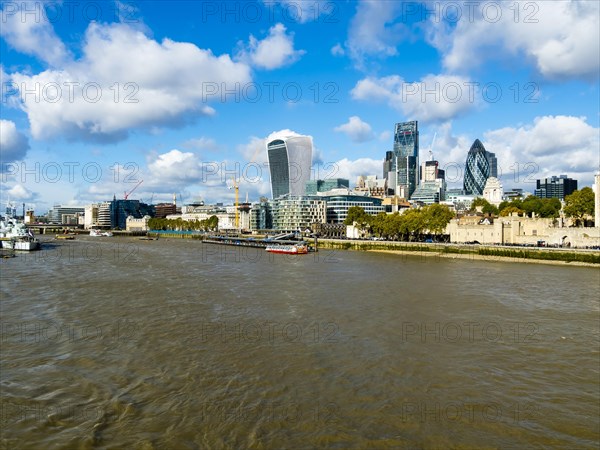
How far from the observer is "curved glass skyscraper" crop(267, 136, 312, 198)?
188 metres

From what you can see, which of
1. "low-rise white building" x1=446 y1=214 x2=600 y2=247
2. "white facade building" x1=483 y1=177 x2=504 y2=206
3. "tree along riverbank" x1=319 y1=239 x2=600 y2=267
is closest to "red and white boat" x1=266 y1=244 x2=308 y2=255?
"tree along riverbank" x1=319 y1=239 x2=600 y2=267

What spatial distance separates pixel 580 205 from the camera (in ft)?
256

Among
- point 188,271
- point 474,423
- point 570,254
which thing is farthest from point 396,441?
point 570,254

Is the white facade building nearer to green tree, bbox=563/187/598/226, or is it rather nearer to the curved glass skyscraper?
the curved glass skyscraper

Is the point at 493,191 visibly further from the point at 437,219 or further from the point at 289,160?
the point at 437,219

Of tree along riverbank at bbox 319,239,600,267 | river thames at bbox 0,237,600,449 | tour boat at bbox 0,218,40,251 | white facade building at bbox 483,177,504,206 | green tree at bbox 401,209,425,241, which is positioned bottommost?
river thames at bbox 0,237,600,449

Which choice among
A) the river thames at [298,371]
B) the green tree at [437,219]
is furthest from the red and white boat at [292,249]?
the river thames at [298,371]

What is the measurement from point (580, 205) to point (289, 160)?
129 meters

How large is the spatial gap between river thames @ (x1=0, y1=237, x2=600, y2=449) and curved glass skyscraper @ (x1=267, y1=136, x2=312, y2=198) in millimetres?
162599

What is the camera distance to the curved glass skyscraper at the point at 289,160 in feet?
618

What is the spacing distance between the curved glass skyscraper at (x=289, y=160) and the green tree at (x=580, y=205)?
12163 cm

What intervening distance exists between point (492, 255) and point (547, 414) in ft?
181

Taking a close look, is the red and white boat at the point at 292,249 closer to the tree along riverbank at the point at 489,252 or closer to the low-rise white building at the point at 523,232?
the tree along riverbank at the point at 489,252

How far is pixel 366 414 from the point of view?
474 inches
